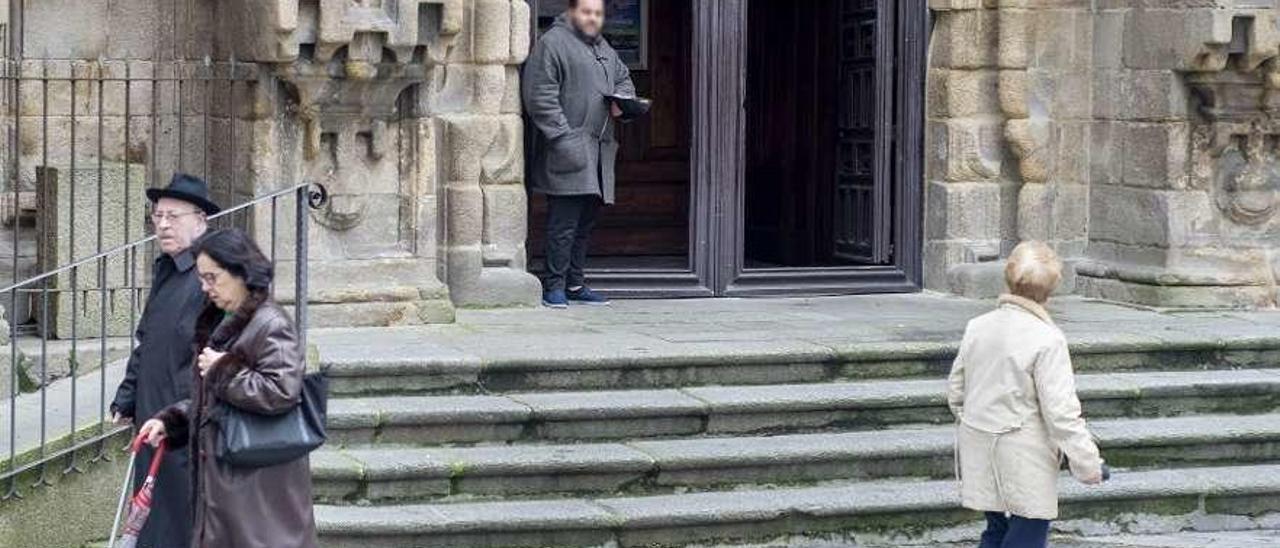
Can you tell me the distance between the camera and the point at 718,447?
1049 centimetres

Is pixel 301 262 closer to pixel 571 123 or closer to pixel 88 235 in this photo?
pixel 88 235

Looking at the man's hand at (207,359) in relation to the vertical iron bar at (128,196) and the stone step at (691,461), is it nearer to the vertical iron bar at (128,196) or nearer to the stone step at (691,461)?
the stone step at (691,461)

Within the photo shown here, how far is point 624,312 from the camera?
43.4 feet

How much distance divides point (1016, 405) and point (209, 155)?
5577 mm

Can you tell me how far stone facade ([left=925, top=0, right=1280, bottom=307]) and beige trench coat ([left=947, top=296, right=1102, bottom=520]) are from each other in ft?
17.7

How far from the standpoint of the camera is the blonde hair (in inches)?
325

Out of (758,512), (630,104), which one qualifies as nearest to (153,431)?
(758,512)

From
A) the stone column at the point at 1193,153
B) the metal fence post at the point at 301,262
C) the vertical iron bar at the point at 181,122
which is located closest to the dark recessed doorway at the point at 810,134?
the stone column at the point at 1193,153

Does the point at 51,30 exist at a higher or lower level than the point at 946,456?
higher

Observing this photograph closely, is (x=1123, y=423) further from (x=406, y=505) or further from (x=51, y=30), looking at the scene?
(x=51, y=30)

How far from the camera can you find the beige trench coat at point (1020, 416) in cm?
818

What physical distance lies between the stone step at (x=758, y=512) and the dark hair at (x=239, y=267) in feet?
6.76

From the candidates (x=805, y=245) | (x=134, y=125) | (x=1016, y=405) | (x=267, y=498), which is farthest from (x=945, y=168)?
(x=267, y=498)

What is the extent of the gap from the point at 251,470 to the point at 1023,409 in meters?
2.48
